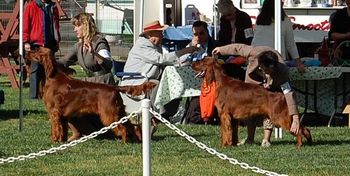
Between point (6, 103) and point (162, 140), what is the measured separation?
5585 millimetres

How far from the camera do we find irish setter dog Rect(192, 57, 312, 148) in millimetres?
10453

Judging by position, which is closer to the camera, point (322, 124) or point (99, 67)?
point (99, 67)

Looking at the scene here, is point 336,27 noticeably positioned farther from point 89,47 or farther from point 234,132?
point 89,47

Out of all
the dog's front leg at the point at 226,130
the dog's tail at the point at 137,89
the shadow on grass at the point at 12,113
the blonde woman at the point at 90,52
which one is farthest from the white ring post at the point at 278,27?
the shadow on grass at the point at 12,113

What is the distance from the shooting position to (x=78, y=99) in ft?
35.2

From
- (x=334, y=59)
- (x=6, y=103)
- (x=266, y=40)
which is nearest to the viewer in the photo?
(x=266, y=40)

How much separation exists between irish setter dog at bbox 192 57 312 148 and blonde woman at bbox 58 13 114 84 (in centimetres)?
116

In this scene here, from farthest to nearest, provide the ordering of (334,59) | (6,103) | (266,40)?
(6,103)
(334,59)
(266,40)

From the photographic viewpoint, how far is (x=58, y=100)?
10797 mm

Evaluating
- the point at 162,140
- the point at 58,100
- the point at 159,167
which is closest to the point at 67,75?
the point at 58,100

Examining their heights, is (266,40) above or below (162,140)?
above

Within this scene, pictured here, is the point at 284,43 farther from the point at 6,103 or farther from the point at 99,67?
the point at 6,103

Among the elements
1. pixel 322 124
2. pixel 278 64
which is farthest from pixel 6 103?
pixel 278 64

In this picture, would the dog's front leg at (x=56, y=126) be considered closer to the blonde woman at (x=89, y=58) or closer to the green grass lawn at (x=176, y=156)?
the green grass lawn at (x=176, y=156)
